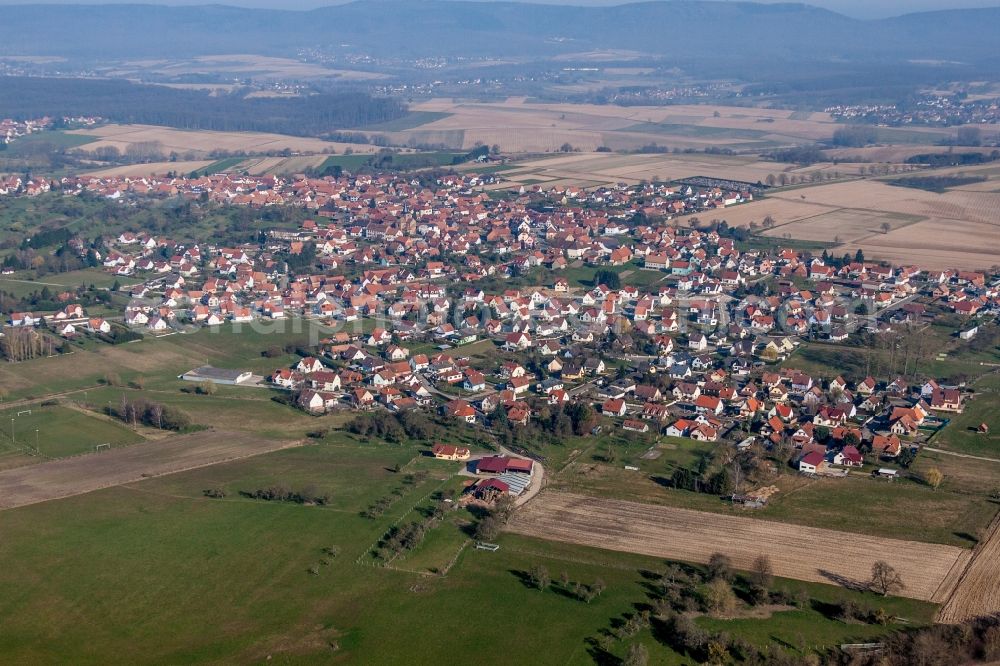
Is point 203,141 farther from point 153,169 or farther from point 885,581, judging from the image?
point 885,581

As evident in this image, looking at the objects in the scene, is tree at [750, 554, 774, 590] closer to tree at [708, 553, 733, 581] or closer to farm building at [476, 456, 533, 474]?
tree at [708, 553, 733, 581]

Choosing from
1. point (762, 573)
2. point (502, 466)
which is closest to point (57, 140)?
point (502, 466)

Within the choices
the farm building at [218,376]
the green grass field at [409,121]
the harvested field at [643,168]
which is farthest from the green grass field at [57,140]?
the farm building at [218,376]

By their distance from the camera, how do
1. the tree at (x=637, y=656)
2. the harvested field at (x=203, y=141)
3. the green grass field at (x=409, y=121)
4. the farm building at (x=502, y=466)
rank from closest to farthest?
1. the tree at (x=637, y=656)
2. the farm building at (x=502, y=466)
3. the harvested field at (x=203, y=141)
4. the green grass field at (x=409, y=121)

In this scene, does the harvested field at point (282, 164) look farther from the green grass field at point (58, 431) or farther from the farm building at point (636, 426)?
the farm building at point (636, 426)

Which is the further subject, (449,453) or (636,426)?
(636,426)

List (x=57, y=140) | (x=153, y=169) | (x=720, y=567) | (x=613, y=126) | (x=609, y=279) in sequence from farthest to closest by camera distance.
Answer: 1. (x=613, y=126)
2. (x=57, y=140)
3. (x=153, y=169)
4. (x=609, y=279)
5. (x=720, y=567)
